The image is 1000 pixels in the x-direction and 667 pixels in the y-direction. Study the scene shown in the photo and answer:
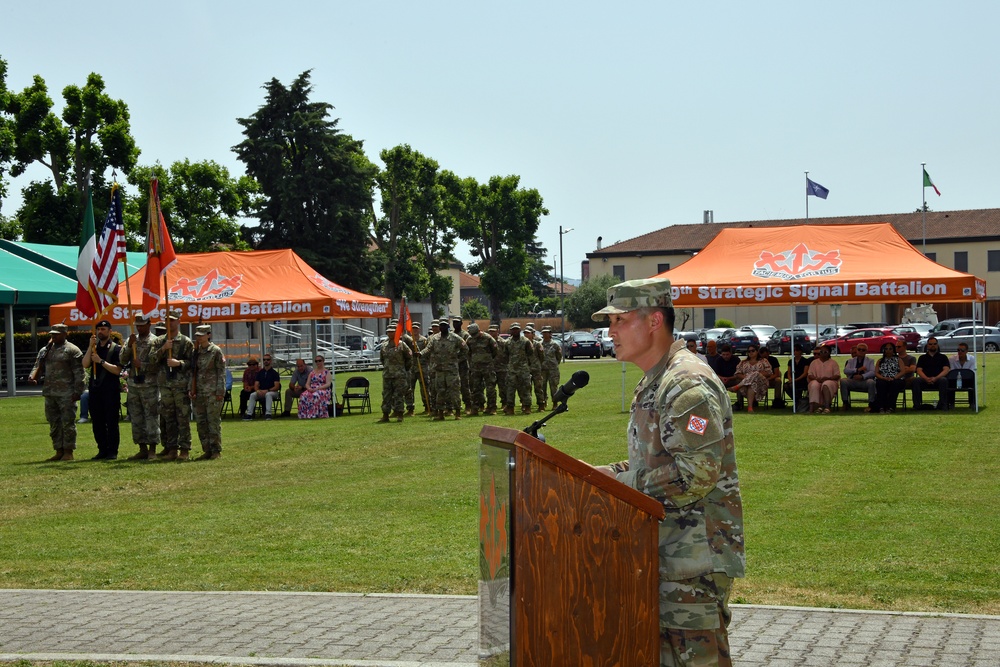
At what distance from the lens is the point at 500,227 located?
8250 cm

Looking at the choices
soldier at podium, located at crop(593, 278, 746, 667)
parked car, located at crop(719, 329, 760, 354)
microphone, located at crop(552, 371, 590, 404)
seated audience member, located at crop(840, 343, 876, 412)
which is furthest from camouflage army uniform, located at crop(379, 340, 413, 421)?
parked car, located at crop(719, 329, 760, 354)

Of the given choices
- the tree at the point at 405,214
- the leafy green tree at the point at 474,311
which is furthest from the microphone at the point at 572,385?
the leafy green tree at the point at 474,311

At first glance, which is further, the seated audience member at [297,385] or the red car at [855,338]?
the red car at [855,338]

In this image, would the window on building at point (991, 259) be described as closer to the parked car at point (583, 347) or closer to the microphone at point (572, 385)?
the parked car at point (583, 347)

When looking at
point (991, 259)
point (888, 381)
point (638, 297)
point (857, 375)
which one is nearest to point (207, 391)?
point (888, 381)

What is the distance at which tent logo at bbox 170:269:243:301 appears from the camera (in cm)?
2545

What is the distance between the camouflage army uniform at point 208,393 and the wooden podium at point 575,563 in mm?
13422

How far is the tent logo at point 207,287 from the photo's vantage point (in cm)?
2545

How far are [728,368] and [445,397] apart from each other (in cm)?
601

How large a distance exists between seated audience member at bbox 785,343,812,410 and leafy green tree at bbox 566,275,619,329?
60.2 metres

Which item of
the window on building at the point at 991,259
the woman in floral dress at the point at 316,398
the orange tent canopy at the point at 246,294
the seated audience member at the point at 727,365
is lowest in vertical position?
the woman in floral dress at the point at 316,398

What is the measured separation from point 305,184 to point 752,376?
43.9m

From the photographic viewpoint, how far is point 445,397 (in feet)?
75.8

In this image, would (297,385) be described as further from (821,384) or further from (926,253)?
(926,253)
